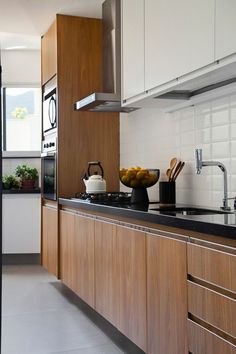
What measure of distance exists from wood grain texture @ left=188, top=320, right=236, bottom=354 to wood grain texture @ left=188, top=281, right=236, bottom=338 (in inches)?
1.6

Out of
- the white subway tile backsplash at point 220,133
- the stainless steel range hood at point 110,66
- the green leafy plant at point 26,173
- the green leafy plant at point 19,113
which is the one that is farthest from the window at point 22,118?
the white subway tile backsplash at point 220,133

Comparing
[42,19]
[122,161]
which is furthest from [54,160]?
[42,19]

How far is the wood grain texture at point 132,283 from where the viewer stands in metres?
2.57

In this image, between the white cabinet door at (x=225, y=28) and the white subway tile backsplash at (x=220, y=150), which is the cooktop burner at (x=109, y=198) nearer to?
the white subway tile backsplash at (x=220, y=150)

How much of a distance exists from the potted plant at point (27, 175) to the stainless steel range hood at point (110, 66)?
216 cm

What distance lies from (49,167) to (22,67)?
2187 millimetres

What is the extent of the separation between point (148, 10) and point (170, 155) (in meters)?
1.05

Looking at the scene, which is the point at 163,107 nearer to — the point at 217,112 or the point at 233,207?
the point at 217,112

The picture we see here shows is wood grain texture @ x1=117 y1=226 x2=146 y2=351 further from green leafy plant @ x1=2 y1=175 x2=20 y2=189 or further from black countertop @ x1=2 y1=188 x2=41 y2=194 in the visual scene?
green leafy plant @ x1=2 y1=175 x2=20 y2=189

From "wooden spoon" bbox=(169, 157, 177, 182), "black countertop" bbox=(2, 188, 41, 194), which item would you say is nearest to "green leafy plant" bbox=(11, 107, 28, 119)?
"black countertop" bbox=(2, 188, 41, 194)

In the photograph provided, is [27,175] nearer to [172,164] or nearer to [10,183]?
[10,183]

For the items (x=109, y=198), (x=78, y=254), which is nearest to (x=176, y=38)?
(x=109, y=198)

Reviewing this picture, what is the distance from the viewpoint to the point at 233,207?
2799mm

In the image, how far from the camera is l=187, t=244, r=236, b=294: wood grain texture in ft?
5.69
